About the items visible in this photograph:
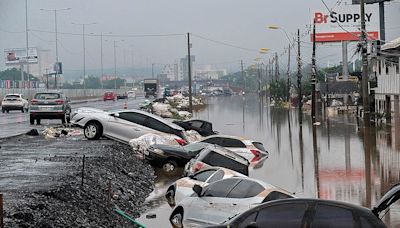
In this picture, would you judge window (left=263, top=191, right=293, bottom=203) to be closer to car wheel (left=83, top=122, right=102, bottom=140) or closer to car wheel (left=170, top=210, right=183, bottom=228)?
car wheel (left=170, top=210, right=183, bottom=228)

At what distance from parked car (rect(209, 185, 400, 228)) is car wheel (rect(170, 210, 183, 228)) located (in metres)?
5.42

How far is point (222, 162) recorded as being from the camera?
21.1 meters

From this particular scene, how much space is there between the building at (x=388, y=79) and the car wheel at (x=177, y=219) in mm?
33304

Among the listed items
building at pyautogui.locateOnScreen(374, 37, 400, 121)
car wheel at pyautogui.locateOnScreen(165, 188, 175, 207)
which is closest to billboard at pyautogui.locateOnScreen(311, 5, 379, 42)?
building at pyautogui.locateOnScreen(374, 37, 400, 121)

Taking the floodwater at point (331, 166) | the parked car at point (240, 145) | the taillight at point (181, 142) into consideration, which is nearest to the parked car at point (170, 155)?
the floodwater at point (331, 166)

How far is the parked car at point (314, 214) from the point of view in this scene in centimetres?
877

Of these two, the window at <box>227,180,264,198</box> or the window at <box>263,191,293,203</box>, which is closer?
the window at <box>263,191,293,203</box>

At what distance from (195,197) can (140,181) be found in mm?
7914

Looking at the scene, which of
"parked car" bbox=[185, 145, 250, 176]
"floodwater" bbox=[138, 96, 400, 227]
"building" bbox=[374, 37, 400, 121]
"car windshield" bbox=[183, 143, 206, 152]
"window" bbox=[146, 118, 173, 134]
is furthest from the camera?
"building" bbox=[374, 37, 400, 121]

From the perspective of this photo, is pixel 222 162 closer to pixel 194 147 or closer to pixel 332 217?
pixel 194 147

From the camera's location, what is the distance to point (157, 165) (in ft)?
83.9

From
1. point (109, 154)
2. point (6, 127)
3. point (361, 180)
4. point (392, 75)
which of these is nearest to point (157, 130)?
point (109, 154)

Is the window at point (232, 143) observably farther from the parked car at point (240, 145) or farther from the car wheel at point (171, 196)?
the car wheel at point (171, 196)

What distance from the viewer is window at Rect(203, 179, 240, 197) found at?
44.7 ft
